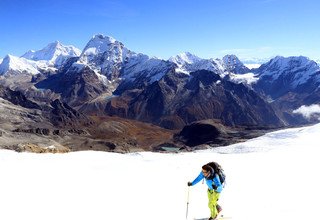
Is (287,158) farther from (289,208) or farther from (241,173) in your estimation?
(289,208)

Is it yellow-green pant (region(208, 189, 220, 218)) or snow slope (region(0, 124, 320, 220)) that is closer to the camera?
yellow-green pant (region(208, 189, 220, 218))

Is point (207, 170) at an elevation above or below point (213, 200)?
above

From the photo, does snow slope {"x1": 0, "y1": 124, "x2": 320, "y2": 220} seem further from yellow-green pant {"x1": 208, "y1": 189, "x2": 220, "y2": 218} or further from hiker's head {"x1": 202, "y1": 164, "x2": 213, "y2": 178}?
hiker's head {"x1": 202, "y1": 164, "x2": 213, "y2": 178}

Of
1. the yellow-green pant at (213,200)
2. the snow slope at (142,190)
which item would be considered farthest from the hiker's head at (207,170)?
the snow slope at (142,190)

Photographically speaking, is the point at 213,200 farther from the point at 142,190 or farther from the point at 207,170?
the point at 142,190

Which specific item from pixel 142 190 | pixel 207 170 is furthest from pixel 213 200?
pixel 142 190

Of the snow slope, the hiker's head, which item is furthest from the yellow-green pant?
the snow slope

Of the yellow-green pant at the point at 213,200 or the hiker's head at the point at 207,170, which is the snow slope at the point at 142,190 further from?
the hiker's head at the point at 207,170

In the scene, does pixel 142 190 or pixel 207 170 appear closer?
pixel 207 170
